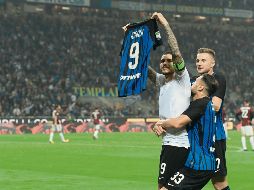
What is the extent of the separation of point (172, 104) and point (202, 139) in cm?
63

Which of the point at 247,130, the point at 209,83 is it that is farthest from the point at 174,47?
the point at 247,130

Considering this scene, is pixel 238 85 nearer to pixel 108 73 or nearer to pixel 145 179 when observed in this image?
pixel 108 73

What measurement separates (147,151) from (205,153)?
19900mm

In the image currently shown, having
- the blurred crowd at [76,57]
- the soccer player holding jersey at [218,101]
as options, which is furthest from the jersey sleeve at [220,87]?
the blurred crowd at [76,57]

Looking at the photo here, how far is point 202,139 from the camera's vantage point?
874 cm

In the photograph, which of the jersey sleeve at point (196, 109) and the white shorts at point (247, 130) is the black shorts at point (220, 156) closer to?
the jersey sleeve at point (196, 109)

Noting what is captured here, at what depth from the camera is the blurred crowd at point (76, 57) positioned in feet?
190

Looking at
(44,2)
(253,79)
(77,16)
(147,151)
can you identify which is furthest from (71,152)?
(253,79)

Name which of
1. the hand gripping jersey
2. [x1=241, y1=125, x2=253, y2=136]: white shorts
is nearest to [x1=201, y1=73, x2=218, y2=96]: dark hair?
the hand gripping jersey

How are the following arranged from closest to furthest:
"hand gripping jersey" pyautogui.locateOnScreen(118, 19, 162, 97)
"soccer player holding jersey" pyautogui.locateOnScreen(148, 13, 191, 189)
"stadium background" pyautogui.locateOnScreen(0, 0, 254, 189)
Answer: "soccer player holding jersey" pyautogui.locateOnScreen(148, 13, 191, 189) → "hand gripping jersey" pyautogui.locateOnScreen(118, 19, 162, 97) → "stadium background" pyautogui.locateOnScreen(0, 0, 254, 189)

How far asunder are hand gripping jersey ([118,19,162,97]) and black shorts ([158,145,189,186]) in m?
0.88

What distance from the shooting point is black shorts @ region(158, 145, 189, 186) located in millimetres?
8805

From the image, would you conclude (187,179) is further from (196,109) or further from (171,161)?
(196,109)

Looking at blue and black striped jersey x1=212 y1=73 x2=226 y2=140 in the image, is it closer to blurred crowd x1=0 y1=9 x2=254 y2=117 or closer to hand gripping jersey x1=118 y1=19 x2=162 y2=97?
hand gripping jersey x1=118 y1=19 x2=162 y2=97
